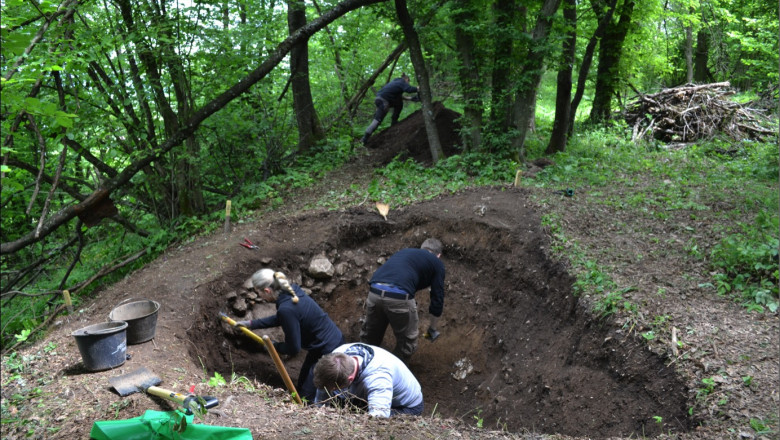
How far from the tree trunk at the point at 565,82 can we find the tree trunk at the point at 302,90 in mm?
4831

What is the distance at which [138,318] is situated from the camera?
449 cm

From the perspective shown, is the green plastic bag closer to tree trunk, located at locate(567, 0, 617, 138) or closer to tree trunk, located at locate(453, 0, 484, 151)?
tree trunk, located at locate(453, 0, 484, 151)

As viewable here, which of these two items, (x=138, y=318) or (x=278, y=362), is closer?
(x=278, y=362)

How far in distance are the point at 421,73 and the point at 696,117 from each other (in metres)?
7.01

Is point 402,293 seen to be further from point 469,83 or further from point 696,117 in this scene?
point 696,117

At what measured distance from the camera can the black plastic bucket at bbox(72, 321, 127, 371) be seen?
13.2ft

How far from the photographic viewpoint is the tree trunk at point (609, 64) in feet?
37.8

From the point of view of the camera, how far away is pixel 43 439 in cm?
328

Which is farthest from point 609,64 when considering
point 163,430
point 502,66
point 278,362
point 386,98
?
point 163,430

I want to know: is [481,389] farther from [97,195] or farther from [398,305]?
[97,195]

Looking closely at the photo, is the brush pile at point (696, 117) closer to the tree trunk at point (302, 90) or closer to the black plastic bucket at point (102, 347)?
the tree trunk at point (302, 90)

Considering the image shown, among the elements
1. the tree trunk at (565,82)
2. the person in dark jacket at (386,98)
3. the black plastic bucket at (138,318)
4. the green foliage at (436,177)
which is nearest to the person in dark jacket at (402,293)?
the black plastic bucket at (138,318)

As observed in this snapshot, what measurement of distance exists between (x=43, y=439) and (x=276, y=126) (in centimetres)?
688

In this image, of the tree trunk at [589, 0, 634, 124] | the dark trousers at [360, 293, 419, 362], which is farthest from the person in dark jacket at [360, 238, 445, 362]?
the tree trunk at [589, 0, 634, 124]
